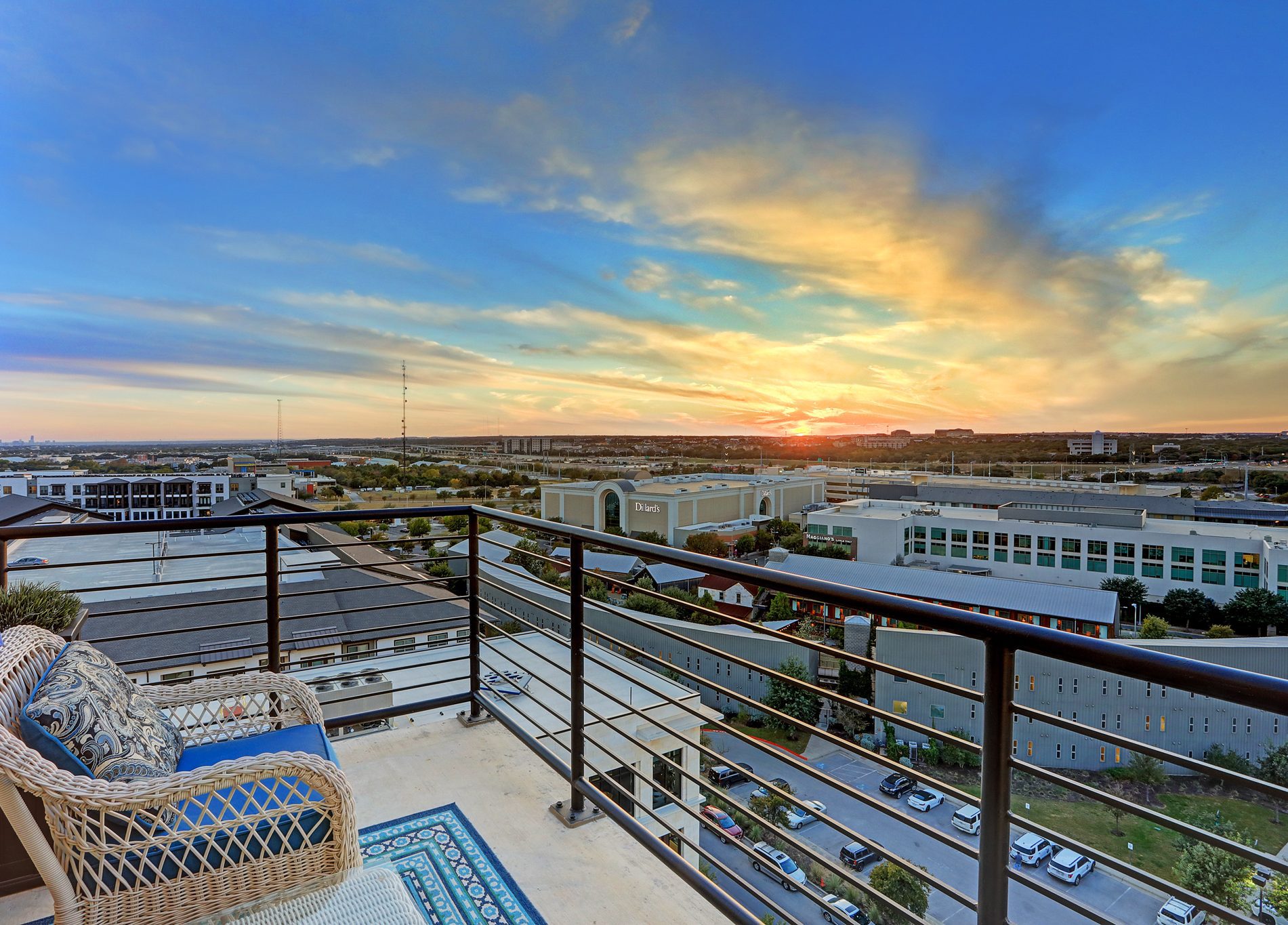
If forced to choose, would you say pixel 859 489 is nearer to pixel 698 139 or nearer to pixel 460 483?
pixel 460 483

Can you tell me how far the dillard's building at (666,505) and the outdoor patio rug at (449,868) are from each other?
113 ft

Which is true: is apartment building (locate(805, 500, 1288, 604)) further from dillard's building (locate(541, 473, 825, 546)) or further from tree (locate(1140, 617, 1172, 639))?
dillard's building (locate(541, 473, 825, 546))

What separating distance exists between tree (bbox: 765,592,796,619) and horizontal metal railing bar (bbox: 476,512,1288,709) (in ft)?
55.0

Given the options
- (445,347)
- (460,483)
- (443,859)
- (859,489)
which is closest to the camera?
(443,859)

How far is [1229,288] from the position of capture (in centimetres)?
2705

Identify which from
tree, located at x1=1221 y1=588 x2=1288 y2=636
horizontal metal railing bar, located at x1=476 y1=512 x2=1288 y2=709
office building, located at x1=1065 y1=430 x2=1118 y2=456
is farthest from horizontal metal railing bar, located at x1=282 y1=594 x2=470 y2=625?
office building, located at x1=1065 y1=430 x2=1118 y2=456

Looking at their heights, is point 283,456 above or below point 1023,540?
above

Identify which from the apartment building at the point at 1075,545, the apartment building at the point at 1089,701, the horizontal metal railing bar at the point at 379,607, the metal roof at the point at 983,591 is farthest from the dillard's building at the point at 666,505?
the horizontal metal railing bar at the point at 379,607

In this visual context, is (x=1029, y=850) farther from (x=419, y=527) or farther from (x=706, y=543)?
(x=706, y=543)

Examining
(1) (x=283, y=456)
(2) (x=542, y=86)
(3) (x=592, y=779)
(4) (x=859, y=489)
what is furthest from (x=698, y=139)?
(4) (x=859, y=489)

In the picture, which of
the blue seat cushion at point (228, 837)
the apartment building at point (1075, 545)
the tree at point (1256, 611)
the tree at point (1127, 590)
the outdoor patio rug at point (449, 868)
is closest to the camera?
the blue seat cushion at point (228, 837)

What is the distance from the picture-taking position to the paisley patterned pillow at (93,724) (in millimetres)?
1310

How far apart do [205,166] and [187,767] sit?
7.57 meters

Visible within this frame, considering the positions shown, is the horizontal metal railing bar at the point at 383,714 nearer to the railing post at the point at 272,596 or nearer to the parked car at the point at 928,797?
the railing post at the point at 272,596
